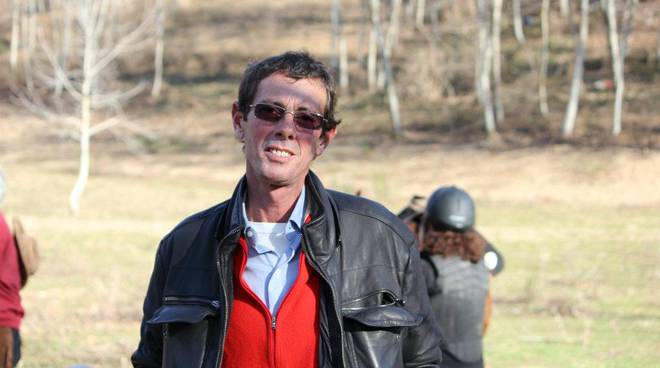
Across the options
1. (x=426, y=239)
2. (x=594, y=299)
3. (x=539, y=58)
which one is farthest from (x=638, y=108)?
(x=426, y=239)

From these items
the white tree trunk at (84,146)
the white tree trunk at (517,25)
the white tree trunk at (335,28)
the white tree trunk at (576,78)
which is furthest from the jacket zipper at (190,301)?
the white tree trunk at (517,25)

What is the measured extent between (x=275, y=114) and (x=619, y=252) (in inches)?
818

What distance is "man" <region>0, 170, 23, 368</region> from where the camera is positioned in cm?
670

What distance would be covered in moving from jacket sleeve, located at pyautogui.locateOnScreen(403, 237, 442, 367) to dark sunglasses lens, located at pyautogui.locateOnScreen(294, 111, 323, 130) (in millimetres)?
460

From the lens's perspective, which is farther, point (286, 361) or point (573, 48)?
point (573, 48)

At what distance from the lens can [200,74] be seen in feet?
226

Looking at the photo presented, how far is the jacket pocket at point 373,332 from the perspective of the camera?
3305mm

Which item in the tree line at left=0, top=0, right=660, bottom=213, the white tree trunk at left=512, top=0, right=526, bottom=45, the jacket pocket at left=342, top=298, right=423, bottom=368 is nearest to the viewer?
the jacket pocket at left=342, top=298, right=423, bottom=368

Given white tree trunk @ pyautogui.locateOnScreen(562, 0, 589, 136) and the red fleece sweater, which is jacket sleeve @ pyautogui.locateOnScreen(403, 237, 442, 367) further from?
white tree trunk @ pyautogui.locateOnScreen(562, 0, 589, 136)

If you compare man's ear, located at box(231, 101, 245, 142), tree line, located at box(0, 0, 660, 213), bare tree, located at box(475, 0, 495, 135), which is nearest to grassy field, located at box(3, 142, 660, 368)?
tree line, located at box(0, 0, 660, 213)

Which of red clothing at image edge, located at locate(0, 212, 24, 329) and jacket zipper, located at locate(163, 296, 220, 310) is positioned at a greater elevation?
jacket zipper, located at locate(163, 296, 220, 310)

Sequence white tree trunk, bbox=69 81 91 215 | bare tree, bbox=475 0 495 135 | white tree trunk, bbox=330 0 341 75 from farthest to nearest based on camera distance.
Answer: white tree trunk, bbox=330 0 341 75
bare tree, bbox=475 0 495 135
white tree trunk, bbox=69 81 91 215

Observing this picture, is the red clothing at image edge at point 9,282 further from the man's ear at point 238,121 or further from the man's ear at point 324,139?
the man's ear at point 324,139

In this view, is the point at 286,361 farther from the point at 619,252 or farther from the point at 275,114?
the point at 619,252
